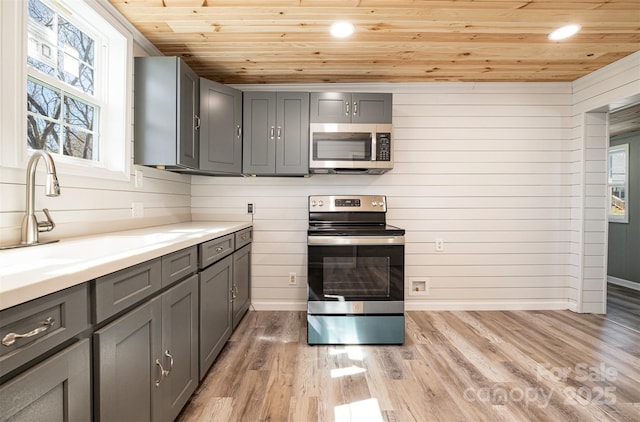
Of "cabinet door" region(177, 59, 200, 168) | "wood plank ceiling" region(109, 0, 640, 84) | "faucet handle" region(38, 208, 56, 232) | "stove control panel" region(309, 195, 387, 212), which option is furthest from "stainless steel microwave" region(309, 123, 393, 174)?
"faucet handle" region(38, 208, 56, 232)

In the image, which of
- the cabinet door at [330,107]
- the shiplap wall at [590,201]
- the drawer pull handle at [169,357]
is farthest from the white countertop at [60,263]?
the shiplap wall at [590,201]

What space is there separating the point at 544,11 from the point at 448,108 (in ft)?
3.97

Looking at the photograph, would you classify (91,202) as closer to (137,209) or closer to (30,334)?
(137,209)

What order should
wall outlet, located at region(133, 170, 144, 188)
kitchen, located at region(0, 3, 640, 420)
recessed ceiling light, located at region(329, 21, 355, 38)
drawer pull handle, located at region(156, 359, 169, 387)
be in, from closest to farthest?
drawer pull handle, located at region(156, 359, 169, 387)
recessed ceiling light, located at region(329, 21, 355, 38)
wall outlet, located at region(133, 170, 144, 188)
kitchen, located at region(0, 3, 640, 420)

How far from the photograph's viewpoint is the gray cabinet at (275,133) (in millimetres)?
2865

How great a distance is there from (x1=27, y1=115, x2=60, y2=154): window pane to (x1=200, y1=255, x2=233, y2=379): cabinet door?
1.01m

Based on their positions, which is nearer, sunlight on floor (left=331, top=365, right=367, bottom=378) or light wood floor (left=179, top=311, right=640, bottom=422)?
light wood floor (left=179, top=311, right=640, bottom=422)

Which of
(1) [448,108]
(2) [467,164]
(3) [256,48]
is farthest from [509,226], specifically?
(3) [256,48]

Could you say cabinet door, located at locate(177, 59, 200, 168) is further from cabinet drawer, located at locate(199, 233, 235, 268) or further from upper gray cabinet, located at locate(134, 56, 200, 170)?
cabinet drawer, located at locate(199, 233, 235, 268)

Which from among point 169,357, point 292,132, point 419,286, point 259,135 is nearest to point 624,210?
point 419,286

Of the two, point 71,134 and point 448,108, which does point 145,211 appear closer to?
point 71,134

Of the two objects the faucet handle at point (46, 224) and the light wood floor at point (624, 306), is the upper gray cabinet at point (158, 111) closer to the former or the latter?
the faucet handle at point (46, 224)

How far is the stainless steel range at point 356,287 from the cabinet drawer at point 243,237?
59cm

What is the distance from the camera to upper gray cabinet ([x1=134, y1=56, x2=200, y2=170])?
7.25 ft
